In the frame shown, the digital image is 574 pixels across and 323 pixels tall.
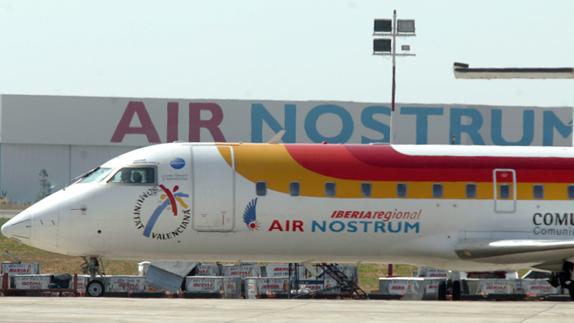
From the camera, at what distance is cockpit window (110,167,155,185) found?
1089 inches

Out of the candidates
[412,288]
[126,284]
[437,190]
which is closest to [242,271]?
[126,284]

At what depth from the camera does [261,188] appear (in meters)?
27.7

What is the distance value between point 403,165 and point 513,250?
2967mm

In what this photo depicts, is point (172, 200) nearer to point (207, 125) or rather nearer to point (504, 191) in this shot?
point (504, 191)

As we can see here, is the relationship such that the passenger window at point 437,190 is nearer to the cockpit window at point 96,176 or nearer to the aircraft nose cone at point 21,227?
the cockpit window at point 96,176

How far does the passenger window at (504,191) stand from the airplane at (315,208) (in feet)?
0.07

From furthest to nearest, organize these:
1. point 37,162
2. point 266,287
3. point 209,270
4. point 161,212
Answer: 1. point 37,162
2. point 209,270
3. point 266,287
4. point 161,212

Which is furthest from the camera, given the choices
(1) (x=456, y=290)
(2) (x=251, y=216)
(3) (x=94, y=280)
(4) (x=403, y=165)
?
(1) (x=456, y=290)

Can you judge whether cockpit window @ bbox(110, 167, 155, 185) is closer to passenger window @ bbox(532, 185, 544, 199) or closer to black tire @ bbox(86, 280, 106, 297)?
black tire @ bbox(86, 280, 106, 297)

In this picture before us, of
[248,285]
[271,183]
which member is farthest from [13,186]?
[271,183]

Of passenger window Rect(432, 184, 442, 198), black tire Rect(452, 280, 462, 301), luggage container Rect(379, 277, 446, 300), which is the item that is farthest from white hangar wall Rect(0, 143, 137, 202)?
passenger window Rect(432, 184, 442, 198)

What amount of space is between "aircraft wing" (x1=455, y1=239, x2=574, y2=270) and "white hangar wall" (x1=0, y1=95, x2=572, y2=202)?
47.5 meters

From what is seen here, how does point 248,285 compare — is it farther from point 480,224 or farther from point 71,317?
point 71,317

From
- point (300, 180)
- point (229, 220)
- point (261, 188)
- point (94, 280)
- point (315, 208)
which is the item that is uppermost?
point (300, 180)
